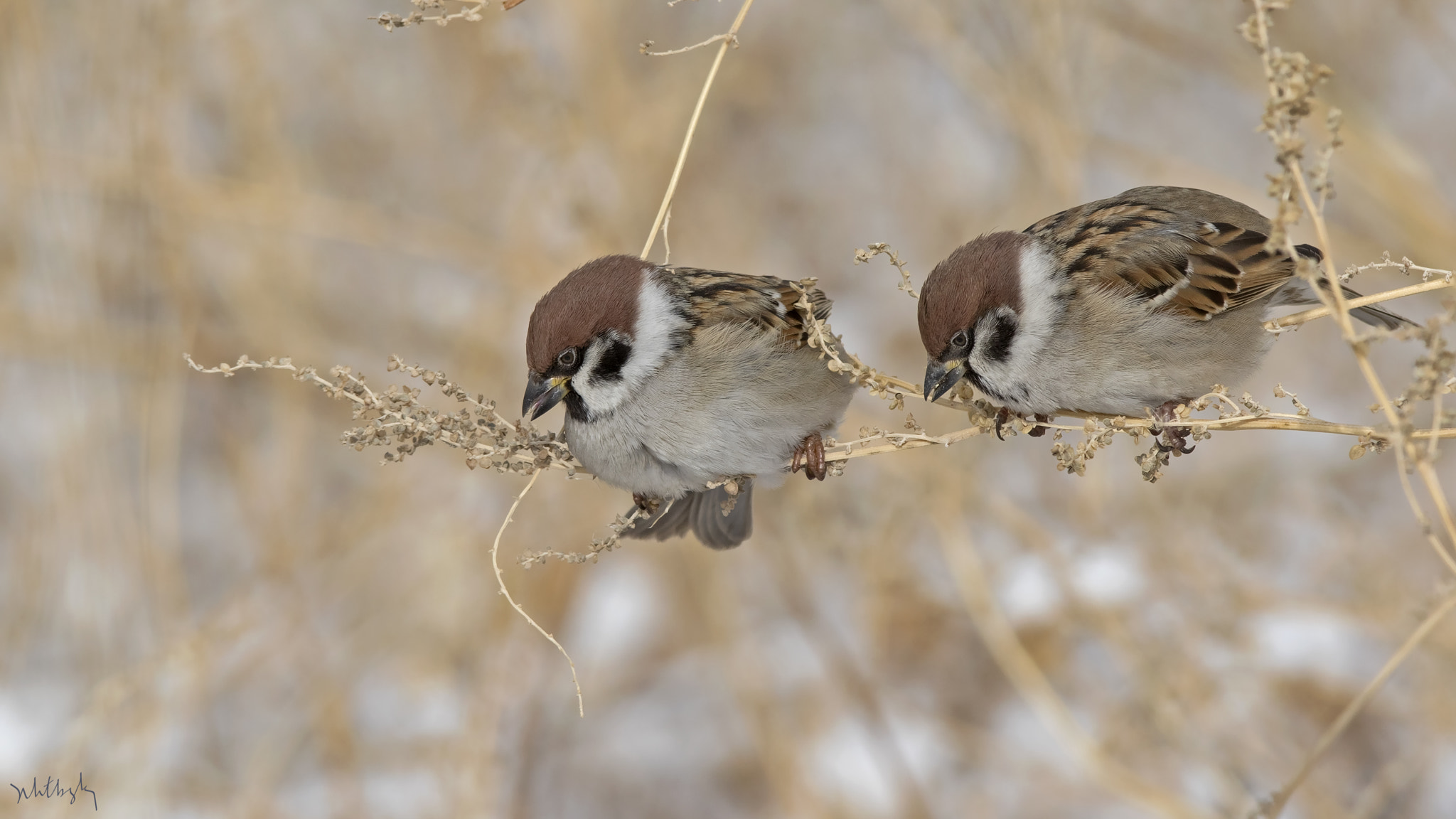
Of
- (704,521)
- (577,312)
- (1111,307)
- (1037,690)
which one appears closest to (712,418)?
(577,312)

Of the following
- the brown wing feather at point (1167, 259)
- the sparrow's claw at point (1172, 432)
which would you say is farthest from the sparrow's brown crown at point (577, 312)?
the sparrow's claw at point (1172, 432)

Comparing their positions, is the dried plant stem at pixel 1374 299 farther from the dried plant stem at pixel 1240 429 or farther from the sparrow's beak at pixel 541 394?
the sparrow's beak at pixel 541 394

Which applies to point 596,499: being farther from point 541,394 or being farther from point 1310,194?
point 1310,194

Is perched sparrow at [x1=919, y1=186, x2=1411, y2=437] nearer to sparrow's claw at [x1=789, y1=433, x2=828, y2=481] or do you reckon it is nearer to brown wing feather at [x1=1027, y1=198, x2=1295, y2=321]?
brown wing feather at [x1=1027, y1=198, x2=1295, y2=321]

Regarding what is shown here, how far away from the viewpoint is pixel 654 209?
4.36m

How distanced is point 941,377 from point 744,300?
21.9 inches

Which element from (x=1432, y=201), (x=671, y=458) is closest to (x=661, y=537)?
(x=671, y=458)

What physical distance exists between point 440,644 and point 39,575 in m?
1.56

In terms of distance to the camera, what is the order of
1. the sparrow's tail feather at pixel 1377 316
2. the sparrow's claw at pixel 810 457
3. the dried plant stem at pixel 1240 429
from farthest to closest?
the sparrow's tail feather at pixel 1377 316 < the sparrow's claw at pixel 810 457 < the dried plant stem at pixel 1240 429

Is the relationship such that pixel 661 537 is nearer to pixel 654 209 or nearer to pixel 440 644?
pixel 654 209

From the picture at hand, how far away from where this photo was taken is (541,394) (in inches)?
95.5

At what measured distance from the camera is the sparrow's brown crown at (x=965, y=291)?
92.6 inches

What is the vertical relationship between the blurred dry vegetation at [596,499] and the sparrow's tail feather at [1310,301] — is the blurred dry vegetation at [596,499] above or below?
below

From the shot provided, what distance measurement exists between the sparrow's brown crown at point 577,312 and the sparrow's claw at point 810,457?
505mm
